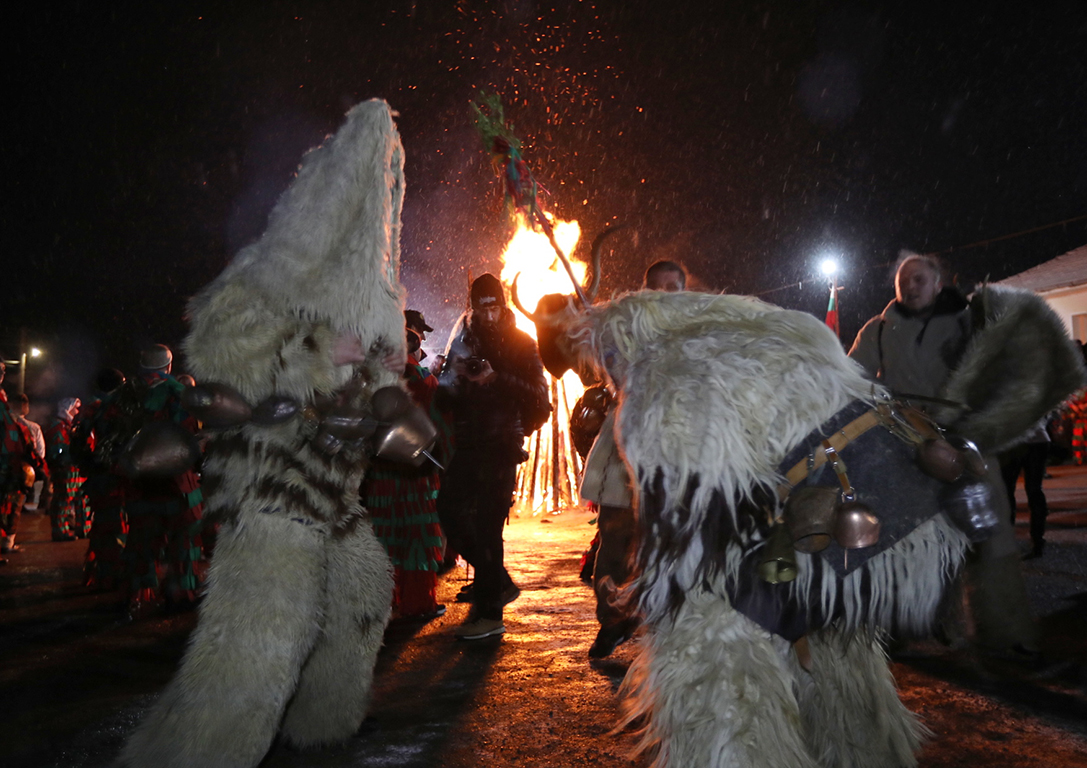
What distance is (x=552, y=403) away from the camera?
721 centimetres

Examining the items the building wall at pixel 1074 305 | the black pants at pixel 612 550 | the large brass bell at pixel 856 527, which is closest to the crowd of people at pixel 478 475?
the black pants at pixel 612 550

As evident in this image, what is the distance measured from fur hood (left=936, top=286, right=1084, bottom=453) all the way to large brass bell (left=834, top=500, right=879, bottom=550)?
2.48 feet

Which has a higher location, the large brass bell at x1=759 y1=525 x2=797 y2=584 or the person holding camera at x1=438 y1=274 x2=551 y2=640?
the person holding camera at x1=438 y1=274 x2=551 y2=640

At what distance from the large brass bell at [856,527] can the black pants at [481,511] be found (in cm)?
301

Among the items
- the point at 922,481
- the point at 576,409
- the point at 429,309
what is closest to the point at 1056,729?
the point at 922,481

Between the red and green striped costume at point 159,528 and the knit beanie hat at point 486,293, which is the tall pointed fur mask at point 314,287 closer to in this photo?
the knit beanie hat at point 486,293

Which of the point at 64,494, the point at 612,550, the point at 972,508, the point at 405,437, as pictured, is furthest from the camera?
the point at 64,494

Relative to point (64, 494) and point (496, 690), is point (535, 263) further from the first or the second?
point (64, 494)

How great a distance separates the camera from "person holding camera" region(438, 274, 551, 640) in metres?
4.60

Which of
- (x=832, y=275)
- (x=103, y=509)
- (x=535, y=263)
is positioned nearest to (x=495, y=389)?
(x=535, y=263)

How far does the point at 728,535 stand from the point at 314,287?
175cm

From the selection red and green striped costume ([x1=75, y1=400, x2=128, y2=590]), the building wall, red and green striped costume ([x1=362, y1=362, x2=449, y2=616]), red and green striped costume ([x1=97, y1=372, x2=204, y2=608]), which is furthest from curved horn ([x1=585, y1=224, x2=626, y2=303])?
the building wall

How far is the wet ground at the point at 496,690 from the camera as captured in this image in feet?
8.97

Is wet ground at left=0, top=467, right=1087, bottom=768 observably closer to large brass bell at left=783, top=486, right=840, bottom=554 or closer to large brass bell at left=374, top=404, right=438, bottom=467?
large brass bell at left=783, top=486, right=840, bottom=554
